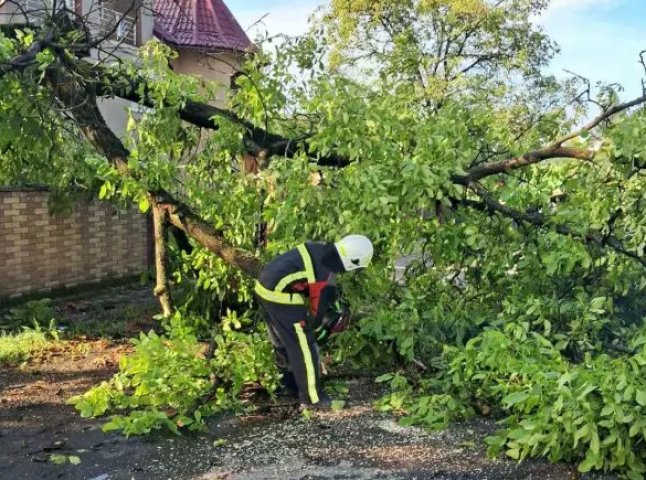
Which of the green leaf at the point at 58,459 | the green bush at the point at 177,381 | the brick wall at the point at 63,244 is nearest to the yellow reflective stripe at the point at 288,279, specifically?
the green bush at the point at 177,381

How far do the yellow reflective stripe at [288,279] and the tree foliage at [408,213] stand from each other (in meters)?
0.40

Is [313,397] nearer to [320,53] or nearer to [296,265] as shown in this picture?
[296,265]

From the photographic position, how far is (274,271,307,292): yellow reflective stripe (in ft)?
14.0

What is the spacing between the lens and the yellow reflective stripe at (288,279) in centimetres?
427

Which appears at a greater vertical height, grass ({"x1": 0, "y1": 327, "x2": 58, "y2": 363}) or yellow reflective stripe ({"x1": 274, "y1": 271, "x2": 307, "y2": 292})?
yellow reflective stripe ({"x1": 274, "y1": 271, "x2": 307, "y2": 292})

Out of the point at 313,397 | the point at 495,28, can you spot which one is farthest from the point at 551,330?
the point at 495,28

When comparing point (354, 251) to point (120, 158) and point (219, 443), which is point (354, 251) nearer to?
point (219, 443)

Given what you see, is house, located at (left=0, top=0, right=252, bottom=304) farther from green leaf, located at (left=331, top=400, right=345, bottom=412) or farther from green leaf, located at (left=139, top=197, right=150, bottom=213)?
green leaf, located at (left=331, top=400, right=345, bottom=412)

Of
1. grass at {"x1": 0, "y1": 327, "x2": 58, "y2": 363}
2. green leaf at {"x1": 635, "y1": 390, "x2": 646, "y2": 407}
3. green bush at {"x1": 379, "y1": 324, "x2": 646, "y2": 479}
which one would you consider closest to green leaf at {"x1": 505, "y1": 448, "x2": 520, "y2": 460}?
green bush at {"x1": 379, "y1": 324, "x2": 646, "y2": 479}

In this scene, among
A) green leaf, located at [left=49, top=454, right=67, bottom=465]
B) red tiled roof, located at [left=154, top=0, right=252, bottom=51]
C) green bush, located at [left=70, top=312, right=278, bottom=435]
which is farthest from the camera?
red tiled roof, located at [left=154, top=0, right=252, bottom=51]

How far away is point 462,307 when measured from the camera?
4.95m

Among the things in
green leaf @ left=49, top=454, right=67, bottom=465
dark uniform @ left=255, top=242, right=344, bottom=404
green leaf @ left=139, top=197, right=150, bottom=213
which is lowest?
green leaf @ left=49, top=454, right=67, bottom=465

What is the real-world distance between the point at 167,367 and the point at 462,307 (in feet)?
6.84

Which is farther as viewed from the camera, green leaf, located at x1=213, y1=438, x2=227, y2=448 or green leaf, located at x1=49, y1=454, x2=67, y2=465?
green leaf, located at x1=213, y1=438, x2=227, y2=448
